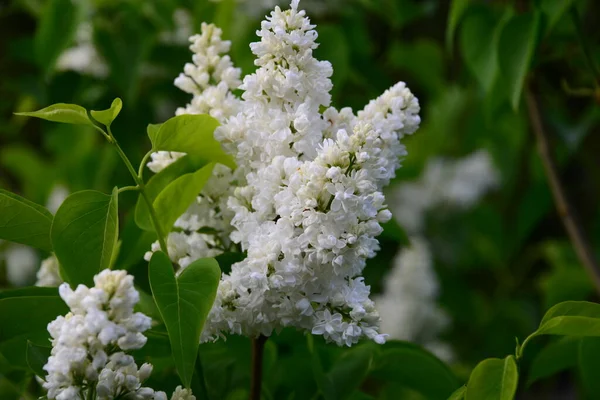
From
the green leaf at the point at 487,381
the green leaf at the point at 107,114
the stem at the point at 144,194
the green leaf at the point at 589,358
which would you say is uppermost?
the green leaf at the point at 107,114

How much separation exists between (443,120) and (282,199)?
1.60m

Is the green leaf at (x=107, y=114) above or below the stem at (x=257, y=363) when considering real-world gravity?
above

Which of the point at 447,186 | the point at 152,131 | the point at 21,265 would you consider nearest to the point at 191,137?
the point at 152,131

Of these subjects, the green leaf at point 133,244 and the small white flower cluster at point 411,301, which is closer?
the green leaf at point 133,244

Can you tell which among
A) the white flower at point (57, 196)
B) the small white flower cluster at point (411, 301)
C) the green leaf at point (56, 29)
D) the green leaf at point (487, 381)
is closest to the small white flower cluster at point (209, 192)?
the green leaf at point (487, 381)

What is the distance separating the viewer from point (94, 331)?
527 millimetres

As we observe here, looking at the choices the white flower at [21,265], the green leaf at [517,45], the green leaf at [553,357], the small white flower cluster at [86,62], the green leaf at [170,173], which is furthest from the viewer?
the white flower at [21,265]

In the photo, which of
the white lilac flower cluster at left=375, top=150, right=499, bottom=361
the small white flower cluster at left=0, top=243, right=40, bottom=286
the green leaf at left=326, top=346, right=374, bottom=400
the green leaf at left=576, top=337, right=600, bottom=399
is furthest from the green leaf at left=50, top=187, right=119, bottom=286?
the small white flower cluster at left=0, top=243, right=40, bottom=286

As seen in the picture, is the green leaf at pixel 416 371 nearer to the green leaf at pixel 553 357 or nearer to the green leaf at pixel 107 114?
the green leaf at pixel 553 357

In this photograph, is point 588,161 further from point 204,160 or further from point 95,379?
point 95,379

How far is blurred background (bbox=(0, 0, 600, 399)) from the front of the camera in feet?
4.24

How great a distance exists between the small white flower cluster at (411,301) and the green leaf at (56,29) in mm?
913

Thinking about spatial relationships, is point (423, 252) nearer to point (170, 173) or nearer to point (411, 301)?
point (411, 301)

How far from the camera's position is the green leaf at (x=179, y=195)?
0.68 meters
